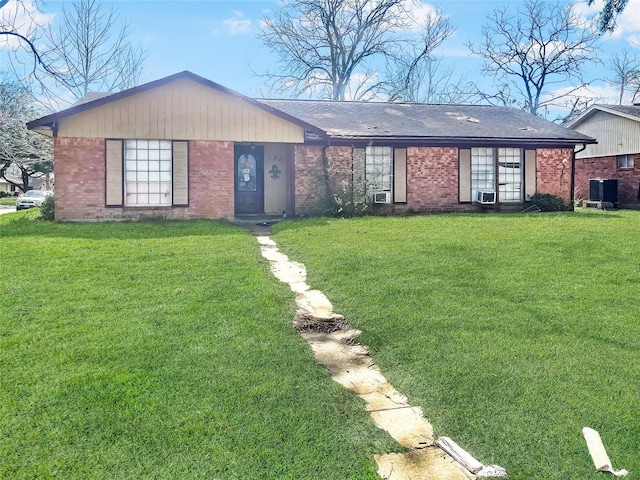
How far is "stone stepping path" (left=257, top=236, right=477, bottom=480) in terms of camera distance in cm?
360

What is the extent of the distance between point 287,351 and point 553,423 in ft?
8.08

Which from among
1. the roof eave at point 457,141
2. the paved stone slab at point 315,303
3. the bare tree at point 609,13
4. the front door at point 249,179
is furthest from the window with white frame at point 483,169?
the paved stone slab at point 315,303

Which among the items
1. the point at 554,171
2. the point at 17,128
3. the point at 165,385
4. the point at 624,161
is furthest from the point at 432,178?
the point at 17,128

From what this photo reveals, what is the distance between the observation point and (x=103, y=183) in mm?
13750

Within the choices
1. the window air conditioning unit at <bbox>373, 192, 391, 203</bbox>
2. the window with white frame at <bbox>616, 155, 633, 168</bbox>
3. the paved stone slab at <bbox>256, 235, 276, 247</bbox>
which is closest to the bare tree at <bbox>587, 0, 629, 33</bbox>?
the paved stone slab at <bbox>256, 235, 276, 247</bbox>

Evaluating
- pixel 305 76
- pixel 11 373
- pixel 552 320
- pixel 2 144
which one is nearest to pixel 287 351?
pixel 11 373

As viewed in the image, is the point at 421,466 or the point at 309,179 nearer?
the point at 421,466

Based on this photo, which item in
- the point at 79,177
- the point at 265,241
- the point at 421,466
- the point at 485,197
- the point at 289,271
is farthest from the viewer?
the point at 485,197

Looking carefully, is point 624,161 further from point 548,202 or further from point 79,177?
point 79,177

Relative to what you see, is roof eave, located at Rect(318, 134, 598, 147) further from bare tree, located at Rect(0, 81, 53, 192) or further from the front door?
bare tree, located at Rect(0, 81, 53, 192)

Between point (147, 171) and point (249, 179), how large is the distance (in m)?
3.35

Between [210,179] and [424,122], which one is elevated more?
[424,122]

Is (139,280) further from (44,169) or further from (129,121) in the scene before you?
(44,169)

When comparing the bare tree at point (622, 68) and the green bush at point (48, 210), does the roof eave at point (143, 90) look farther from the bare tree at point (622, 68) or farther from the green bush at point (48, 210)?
the bare tree at point (622, 68)
